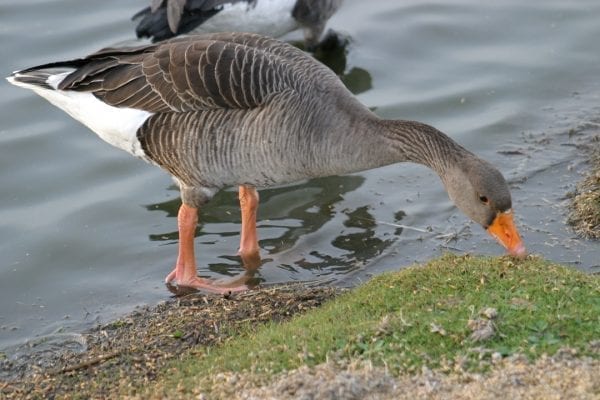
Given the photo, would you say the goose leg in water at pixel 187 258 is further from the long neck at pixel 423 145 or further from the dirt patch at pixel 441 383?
the dirt patch at pixel 441 383

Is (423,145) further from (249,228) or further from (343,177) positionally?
(343,177)

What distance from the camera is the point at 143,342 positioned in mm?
6637

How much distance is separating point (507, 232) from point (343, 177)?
3.32m

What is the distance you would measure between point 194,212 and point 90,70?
153 centimetres

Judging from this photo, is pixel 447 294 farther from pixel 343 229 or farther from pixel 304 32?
pixel 304 32

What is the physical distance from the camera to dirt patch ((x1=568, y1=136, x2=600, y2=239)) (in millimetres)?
8523

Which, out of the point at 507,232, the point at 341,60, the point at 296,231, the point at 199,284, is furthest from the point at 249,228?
the point at 341,60

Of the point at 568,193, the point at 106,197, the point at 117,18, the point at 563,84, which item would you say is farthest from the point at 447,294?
the point at 117,18

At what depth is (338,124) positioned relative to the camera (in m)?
7.89

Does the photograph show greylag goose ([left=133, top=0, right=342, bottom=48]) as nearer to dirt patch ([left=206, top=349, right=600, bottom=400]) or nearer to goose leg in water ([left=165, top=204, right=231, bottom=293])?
goose leg in water ([left=165, top=204, right=231, bottom=293])

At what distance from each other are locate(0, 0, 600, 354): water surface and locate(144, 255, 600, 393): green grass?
1.78 metres

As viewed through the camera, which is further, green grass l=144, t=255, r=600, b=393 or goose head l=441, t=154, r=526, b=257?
goose head l=441, t=154, r=526, b=257

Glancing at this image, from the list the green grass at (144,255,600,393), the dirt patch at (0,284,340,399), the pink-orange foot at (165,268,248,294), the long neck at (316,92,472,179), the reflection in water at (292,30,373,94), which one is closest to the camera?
the green grass at (144,255,600,393)

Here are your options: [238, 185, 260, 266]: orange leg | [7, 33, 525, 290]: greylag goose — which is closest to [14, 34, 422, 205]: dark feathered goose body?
[7, 33, 525, 290]: greylag goose
